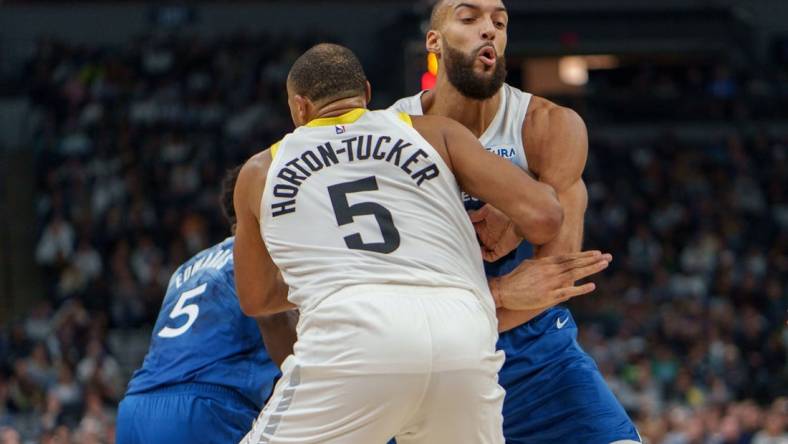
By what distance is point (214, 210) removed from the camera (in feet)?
60.3

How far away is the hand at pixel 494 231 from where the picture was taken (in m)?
4.95

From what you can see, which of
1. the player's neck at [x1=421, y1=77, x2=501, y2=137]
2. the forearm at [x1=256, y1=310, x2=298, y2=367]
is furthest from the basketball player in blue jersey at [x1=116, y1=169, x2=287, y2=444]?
the player's neck at [x1=421, y1=77, x2=501, y2=137]

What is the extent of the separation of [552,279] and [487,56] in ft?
3.01

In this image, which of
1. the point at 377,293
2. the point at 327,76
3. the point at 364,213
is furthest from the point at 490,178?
the point at 327,76

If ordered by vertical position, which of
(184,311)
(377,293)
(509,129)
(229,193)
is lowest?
(184,311)

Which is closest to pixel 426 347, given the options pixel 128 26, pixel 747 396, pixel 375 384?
pixel 375 384

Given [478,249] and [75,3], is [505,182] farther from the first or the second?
[75,3]

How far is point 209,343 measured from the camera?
18.8ft

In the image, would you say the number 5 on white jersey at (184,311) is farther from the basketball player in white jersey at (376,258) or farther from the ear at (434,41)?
the ear at (434,41)

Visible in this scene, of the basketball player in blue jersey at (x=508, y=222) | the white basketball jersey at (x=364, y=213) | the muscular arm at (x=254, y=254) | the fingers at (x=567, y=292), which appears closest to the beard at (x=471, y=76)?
the basketball player in blue jersey at (x=508, y=222)

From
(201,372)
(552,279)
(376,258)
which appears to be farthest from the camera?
(201,372)

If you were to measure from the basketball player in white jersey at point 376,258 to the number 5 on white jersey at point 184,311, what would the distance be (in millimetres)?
1090

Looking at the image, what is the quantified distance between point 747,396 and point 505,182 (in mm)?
11957

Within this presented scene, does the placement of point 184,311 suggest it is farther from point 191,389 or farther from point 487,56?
point 487,56
